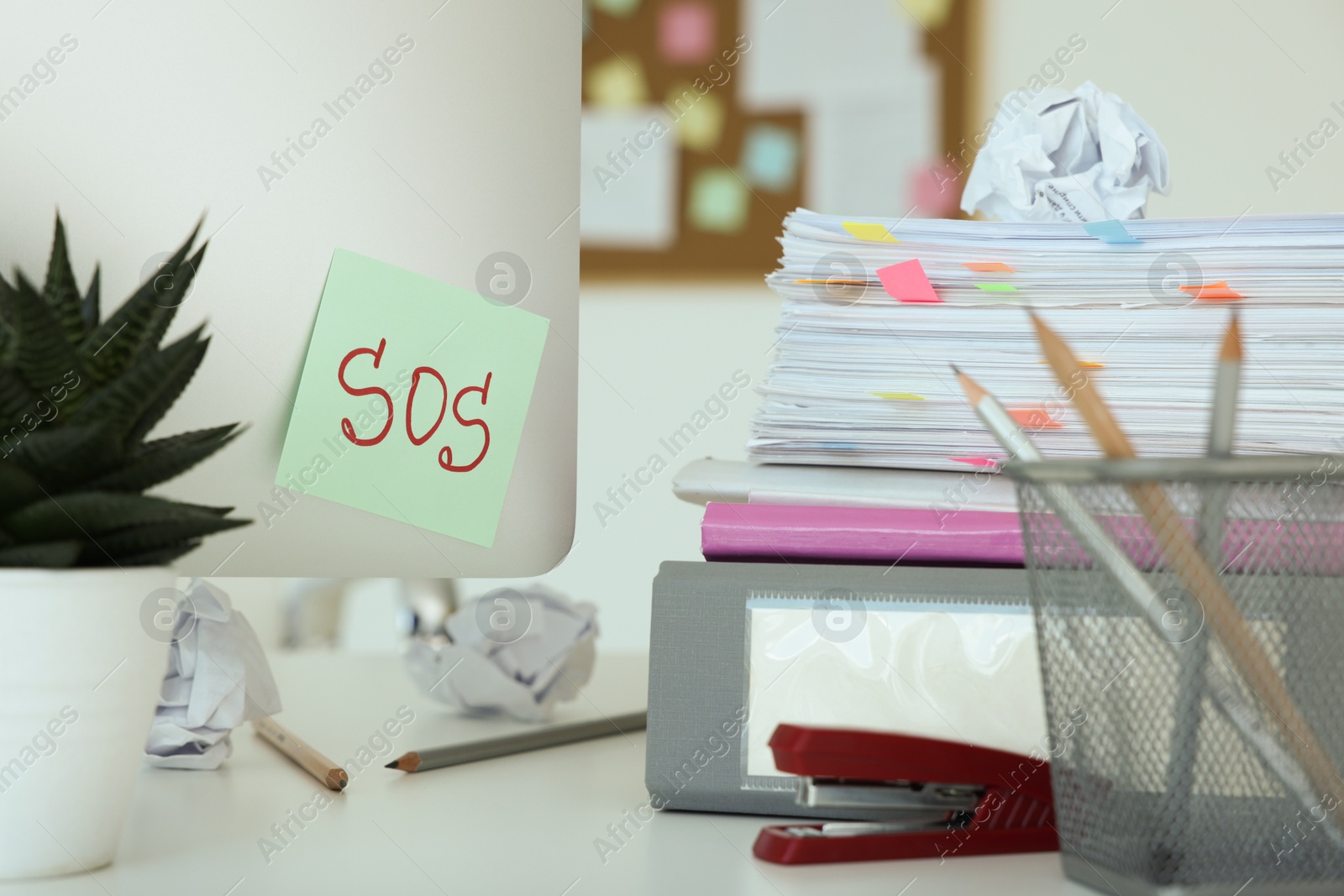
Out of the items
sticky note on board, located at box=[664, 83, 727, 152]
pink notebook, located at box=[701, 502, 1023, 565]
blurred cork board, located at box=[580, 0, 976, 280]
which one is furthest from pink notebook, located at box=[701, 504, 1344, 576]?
sticky note on board, located at box=[664, 83, 727, 152]

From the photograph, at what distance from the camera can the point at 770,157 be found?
254 cm

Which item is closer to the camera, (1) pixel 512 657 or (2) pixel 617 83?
(1) pixel 512 657

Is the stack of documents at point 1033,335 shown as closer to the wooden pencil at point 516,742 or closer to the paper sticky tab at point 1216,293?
the paper sticky tab at point 1216,293

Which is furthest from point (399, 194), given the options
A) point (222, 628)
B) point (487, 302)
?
point (222, 628)

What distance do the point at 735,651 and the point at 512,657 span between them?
292mm

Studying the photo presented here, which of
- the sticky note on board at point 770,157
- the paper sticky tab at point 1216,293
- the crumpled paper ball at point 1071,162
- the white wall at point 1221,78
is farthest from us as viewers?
the sticky note on board at point 770,157

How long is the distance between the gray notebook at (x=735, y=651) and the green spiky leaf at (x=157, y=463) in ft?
0.67

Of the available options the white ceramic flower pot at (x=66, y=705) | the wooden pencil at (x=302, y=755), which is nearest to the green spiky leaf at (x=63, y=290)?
the white ceramic flower pot at (x=66, y=705)

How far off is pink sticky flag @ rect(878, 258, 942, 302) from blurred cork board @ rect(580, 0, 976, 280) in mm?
1893

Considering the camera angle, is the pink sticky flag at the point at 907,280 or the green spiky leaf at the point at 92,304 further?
the pink sticky flag at the point at 907,280

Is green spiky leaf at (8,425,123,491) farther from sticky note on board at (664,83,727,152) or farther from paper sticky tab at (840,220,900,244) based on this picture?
sticky note on board at (664,83,727,152)

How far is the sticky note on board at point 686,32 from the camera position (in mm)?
2535

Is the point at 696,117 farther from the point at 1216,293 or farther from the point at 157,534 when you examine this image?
the point at 157,534

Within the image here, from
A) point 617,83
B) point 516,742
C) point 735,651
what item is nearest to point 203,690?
point 516,742
